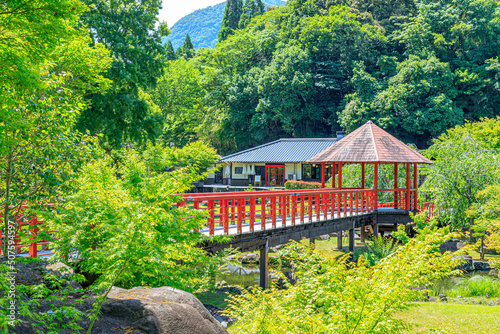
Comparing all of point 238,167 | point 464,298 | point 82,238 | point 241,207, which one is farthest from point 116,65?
point 238,167

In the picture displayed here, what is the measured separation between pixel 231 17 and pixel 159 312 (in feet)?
247

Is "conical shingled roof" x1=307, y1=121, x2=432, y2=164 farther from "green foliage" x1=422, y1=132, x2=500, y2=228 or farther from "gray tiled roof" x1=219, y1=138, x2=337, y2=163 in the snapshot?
"gray tiled roof" x1=219, y1=138, x2=337, y2=163

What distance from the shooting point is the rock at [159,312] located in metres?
5.37

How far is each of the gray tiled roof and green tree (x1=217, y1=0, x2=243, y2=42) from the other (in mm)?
35890

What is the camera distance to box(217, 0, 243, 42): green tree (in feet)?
241

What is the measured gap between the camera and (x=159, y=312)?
548 centimetres

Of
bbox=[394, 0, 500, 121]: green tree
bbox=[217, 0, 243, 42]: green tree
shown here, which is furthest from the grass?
bbox=[217, 0, 243, 42]: green tree

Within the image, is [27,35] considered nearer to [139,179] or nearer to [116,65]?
[139,179]

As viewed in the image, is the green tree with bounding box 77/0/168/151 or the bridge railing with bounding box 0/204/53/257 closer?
the bridge railing with bounding box 0/204/53/257

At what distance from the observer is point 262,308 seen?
5.36m

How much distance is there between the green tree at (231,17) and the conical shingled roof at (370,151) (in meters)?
57.2

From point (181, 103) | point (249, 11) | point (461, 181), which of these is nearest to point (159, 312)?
point (461, 181)

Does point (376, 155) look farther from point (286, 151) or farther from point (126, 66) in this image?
point (286, 151)

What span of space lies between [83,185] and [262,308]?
12.1ft
